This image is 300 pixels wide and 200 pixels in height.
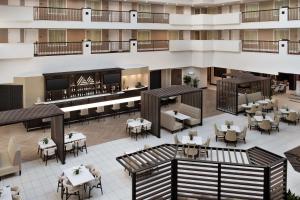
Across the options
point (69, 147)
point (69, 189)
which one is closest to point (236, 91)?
point (69, 147)

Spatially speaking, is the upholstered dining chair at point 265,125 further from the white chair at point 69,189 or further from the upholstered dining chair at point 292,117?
the white chair at point 69,189

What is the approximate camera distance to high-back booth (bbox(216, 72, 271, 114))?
83.3 feet

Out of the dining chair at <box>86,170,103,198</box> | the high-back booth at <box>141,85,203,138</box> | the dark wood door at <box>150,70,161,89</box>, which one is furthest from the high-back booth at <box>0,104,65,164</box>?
the dark wood door at <box>150,70,161,89</box>

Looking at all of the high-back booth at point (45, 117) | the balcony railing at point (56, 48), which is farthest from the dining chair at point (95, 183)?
the balcony railing at point (56, 48)

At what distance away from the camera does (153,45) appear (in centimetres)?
3027

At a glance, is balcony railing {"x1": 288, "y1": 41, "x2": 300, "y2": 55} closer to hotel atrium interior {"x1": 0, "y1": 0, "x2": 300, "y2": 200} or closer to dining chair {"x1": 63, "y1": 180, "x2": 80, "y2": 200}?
hotel atrium interior {"x1": 0, "y1": 0, "x2": 300, "y2": 200}

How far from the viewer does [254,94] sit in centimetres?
2689

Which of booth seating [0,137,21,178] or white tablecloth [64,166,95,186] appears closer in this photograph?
white tablecloth [64,166,95,186]

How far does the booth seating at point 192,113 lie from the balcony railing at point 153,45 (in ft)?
27.9

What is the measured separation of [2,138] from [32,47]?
6.53 metres

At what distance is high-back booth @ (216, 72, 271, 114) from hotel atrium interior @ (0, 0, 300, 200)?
13 centimetres

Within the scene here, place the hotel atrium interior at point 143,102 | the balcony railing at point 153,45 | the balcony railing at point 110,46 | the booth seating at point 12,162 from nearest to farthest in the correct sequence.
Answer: the hotel atrium interior at point 143,102 < the booth seating at point 12,162 < the balcony railing at point 110,46 < the balcony railing at point 153,45

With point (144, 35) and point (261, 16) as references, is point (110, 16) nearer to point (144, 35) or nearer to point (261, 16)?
point (144, 35)

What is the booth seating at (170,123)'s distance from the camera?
68.6 feet
